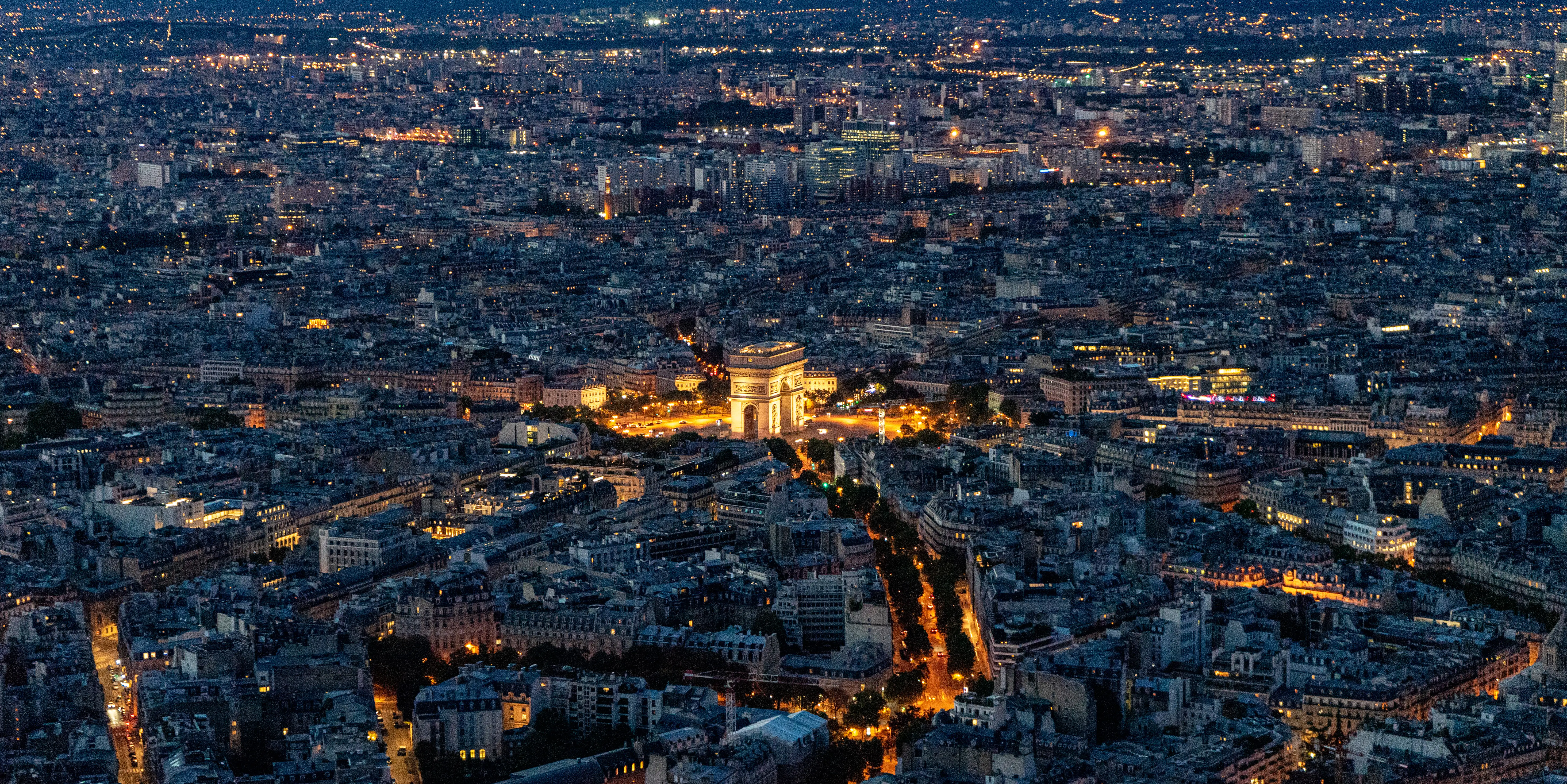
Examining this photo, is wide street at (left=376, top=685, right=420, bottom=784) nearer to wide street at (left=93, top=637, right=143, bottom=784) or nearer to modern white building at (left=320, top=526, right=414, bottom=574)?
wide street at (left=93, top=637, right=143, bottom=784)

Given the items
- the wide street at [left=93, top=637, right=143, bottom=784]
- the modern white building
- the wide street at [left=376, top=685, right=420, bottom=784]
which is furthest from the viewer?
the modern white building

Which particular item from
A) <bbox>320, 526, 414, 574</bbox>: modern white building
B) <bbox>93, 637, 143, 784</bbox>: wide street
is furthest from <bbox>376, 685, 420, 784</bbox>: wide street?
<bbox>320, 526, 414, 574</bbox>: modern white building

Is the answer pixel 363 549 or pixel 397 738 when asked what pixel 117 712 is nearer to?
pixel 397 738

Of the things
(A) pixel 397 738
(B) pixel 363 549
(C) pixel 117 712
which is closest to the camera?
(A) pixel 397 738

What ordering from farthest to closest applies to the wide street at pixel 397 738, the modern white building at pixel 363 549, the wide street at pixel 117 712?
the modern white building at pixel 363 549 < the wide street at pixel 117 712 < the wide street at pixel 397 738

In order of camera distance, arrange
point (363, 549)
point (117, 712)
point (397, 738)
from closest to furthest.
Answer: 1. point (397, 738)
2. point (117, 712)
3. point (363, 549)

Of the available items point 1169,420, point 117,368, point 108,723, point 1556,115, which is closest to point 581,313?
point 117,368

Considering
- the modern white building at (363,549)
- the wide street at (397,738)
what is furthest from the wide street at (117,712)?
the modern white building at (363,549)

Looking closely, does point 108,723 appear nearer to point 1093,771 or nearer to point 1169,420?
point 1093,771

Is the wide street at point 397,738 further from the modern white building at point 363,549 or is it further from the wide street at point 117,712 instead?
the modern white building at point 363,549

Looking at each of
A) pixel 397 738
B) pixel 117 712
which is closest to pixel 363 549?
pixel 117 712

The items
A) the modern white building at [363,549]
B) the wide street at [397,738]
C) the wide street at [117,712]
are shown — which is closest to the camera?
the wide street at [397,738]

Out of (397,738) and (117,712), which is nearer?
(397,738)
